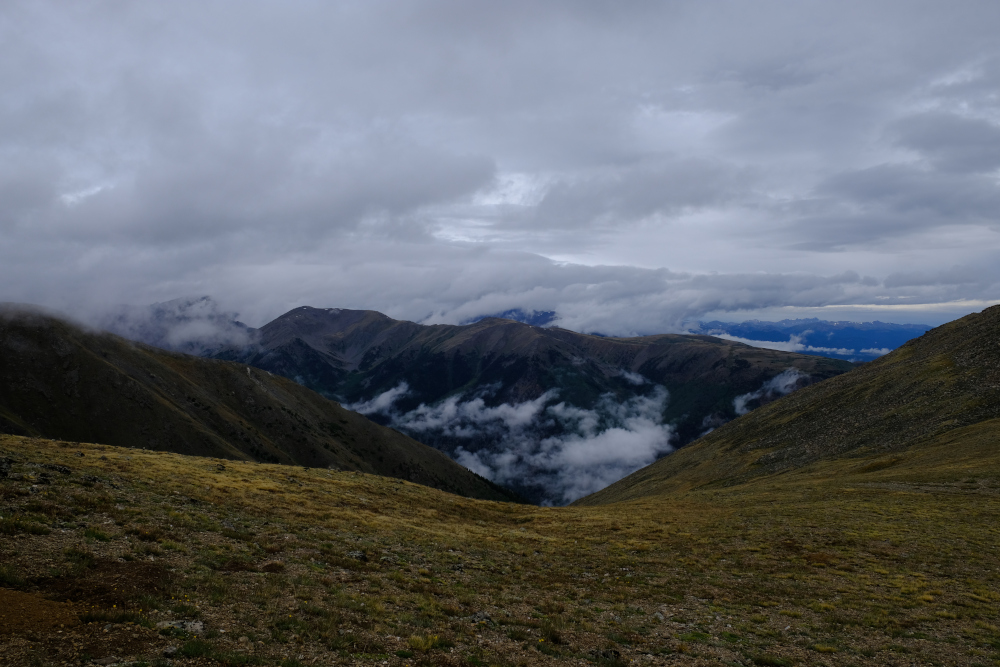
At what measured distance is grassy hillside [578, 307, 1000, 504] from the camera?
72.8 metres

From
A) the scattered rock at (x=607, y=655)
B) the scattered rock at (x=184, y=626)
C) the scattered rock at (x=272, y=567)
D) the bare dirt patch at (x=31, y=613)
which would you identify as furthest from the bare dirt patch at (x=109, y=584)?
the scattered rock at (x=607, y=655)

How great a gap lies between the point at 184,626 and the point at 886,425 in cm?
11539

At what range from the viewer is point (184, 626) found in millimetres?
13836

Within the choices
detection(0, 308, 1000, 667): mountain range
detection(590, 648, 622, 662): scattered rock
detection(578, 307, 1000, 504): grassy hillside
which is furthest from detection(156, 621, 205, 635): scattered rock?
detection(578, 307, 1000, 504): grassy hillside

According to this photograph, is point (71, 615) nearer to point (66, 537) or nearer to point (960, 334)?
point (66, 537)

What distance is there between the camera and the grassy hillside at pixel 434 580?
46.9 ft

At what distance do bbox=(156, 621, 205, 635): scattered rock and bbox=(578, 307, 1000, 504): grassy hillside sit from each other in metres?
77.3

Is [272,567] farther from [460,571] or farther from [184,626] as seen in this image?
[460,571]

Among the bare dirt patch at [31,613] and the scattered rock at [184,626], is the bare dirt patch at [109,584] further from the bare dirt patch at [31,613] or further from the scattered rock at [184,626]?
the scattered rock at [184,626]

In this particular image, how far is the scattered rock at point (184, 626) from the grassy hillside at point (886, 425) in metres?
77.3

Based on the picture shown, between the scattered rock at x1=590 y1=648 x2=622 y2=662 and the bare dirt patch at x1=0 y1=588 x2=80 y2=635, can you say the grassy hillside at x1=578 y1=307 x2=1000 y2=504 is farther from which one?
the bare dirt patch at x1=0 y1=588 x2=80 y2=635

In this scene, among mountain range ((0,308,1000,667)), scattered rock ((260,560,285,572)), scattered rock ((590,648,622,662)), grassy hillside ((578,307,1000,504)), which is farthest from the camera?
grassy hillside ((578,307,1000,504))

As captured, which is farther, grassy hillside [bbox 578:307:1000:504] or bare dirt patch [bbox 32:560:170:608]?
grassy hillside [bbox 578:307:1000:504]

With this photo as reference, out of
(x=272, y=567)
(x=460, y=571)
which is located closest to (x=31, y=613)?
(x=272, y=567)
